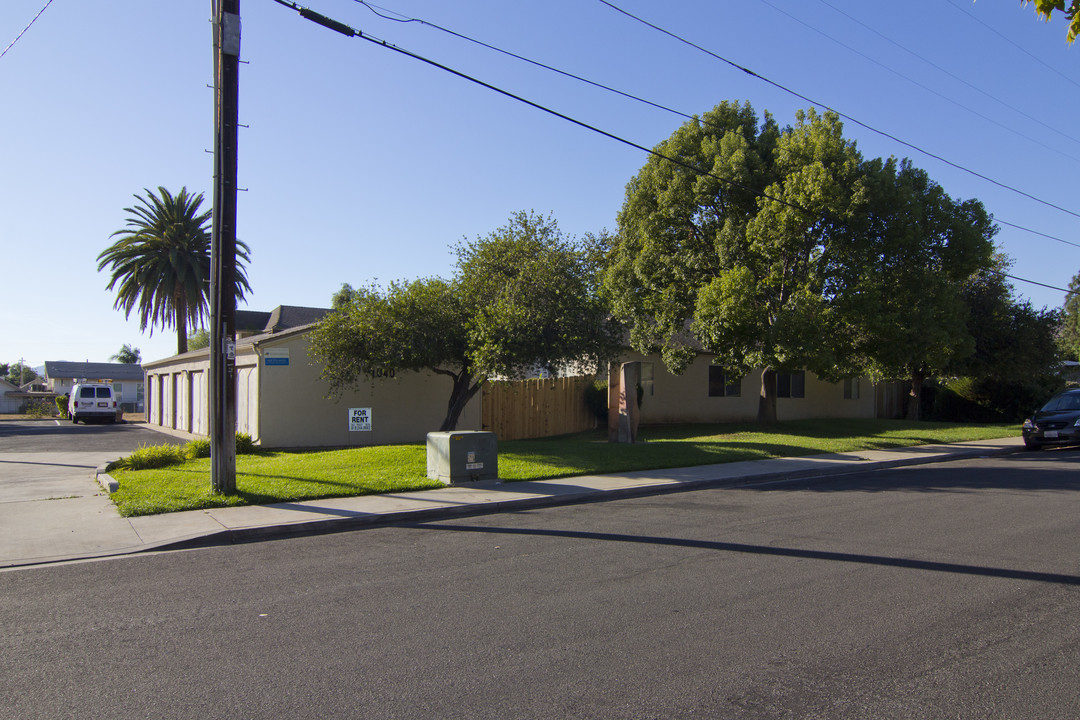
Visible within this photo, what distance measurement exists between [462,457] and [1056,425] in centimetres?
1625

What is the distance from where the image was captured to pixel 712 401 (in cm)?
2886

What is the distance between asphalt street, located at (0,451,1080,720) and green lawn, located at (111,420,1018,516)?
256cm

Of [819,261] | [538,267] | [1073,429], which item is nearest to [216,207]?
Result: [538,267]

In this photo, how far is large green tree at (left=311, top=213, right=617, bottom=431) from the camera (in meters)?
15.4

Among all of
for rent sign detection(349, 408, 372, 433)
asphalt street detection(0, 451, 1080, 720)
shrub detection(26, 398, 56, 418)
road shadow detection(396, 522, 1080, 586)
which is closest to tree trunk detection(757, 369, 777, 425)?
for rent sign detection(349, 408, 372, 433)

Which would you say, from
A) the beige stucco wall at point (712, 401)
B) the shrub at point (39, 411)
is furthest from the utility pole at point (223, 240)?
the shrub at point (39, 411)

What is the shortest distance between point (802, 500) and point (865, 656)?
6620mm

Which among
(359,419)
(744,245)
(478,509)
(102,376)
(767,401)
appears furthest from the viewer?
(102,376)

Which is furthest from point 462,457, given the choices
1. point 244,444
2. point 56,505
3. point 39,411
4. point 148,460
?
point 39,411

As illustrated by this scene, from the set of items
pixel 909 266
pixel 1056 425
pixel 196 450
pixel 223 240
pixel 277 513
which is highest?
pixel 909 266

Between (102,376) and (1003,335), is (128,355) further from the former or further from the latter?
(1003,335)

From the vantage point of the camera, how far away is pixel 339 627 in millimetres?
5277

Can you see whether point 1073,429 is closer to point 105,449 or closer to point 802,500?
point 802,500

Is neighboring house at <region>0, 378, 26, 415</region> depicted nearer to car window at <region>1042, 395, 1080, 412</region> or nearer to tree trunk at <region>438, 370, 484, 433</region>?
tree trunk at <region>438, 370, 484, 433</region>
